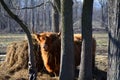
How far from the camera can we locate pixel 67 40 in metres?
9.85

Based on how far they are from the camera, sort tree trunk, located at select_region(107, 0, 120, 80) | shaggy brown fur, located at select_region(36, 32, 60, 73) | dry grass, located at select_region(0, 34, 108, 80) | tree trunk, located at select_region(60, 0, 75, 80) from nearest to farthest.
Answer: tree trunk, located at select_region(107, 0, 120, 80) → tree trunk, located at select_region(60, 0, 75, 80) → shaggy brown fur, located at select_region(36, 32, 60, 73) → dry grass, located at select_region(0, 34, 108, 80)

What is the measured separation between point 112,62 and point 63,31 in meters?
3.84

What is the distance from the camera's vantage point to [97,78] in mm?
11969

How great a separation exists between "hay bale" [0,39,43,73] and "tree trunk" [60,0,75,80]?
2.76 metres

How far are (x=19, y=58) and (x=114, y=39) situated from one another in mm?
7316

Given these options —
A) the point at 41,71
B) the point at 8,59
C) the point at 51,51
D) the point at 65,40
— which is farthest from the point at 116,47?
the point at 8,59

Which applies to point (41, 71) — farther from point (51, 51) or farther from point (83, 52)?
point (83, 52)

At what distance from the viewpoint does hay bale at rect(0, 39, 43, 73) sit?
12.8m

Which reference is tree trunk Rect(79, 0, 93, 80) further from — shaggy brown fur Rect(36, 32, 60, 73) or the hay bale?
the hay bale

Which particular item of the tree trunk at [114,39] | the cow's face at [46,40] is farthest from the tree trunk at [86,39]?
the tree trunk at [114,39]

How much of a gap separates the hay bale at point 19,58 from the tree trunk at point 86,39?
110 inches

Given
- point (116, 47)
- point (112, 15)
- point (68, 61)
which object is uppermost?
point (112, 15)

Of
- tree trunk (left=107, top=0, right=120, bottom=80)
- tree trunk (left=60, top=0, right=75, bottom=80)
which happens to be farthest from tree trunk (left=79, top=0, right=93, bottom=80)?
tree trunk (left=107, top=0, right=120, bottom=80)

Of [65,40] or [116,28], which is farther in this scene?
[65,40]
